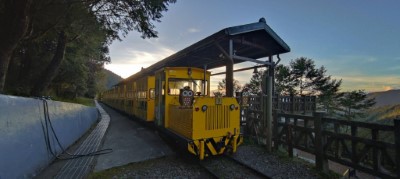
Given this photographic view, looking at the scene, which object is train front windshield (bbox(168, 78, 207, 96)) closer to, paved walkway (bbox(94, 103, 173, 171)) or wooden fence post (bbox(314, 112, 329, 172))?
paved walkway (bbox(94, 103, 173, 171))

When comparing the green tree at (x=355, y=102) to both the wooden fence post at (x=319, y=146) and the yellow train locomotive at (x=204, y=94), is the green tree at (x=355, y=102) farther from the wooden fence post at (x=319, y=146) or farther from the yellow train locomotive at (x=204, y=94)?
the wooden fence post at (x=319, y=146)

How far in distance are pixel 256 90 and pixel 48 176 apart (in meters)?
30.7

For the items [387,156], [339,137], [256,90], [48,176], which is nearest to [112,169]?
[48,176]

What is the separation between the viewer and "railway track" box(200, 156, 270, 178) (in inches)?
199

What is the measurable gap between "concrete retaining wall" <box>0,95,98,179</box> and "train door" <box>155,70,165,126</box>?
9.94 feet

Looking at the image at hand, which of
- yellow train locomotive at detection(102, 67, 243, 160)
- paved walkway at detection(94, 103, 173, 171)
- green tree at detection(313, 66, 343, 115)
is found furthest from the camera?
green tree at detection(313, 66, 343, 115)

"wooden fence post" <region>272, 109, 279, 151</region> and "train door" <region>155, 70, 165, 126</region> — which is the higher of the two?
"train door" <region>155, 70, 165, 126</region>

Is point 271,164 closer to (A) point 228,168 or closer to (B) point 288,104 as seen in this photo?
(A) point 228,168

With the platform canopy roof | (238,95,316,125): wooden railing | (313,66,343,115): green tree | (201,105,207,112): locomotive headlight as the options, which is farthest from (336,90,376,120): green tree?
(201,105,207,112): locomotive headlight

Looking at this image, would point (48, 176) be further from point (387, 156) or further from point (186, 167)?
point (387, 156)

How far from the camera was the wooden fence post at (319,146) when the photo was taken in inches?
207

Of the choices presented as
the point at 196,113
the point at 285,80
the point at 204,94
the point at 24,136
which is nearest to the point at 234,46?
the point at 204,94

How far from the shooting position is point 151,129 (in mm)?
11305

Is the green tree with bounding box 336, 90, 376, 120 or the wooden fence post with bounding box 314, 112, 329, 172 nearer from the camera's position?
the wooden fence post with bounding box 314, 112, 329, 172
